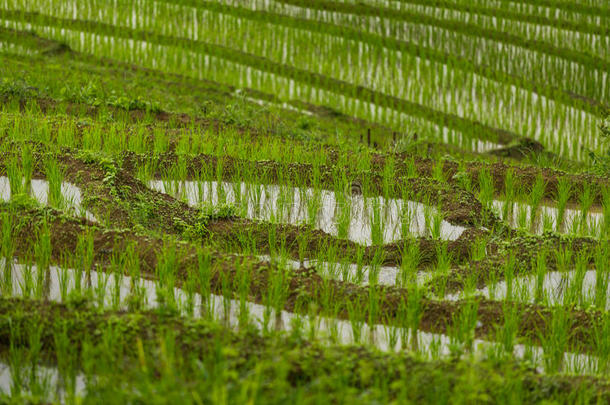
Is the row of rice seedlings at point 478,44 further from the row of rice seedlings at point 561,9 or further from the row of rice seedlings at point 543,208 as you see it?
the row of rice seedlings at point 543,208

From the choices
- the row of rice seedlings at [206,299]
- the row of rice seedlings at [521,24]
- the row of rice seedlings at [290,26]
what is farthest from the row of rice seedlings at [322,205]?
the row of rice seedlings at [521,24]

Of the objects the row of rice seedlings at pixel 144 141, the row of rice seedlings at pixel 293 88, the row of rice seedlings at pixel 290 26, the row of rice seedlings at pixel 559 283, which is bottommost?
the row of rice seedlings at pixel 559 283

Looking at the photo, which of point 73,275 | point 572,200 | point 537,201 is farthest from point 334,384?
point 572,200

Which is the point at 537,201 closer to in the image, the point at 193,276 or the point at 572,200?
the point at 572,200

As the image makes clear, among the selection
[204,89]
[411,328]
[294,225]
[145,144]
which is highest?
[204,89]

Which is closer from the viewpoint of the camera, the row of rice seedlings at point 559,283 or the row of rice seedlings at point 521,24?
the row of rice seedlings at point 559,283

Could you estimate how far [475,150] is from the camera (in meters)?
8.57

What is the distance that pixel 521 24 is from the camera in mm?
11281

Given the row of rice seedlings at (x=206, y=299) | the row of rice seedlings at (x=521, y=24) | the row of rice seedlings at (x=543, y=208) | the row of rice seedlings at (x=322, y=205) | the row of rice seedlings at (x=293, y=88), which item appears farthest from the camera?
the row of rice seedlings at (x=521, y=24)

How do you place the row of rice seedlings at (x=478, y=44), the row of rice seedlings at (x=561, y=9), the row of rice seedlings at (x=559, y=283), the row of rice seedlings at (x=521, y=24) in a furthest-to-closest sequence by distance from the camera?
1. the row of rice seedlings at (x=561, y=9)
2. the row of rice seedlings at (x=521, y=24)
3. the row of rice seedlings at (x=478, y=44)
4. the row of rice seedlings at (x=559, y=283)

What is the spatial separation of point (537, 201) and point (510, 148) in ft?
9.36

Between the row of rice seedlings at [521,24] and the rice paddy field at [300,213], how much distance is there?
0.24ft

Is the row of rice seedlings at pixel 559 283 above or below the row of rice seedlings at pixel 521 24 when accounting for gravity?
below

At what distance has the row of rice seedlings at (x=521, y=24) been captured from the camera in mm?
10727
